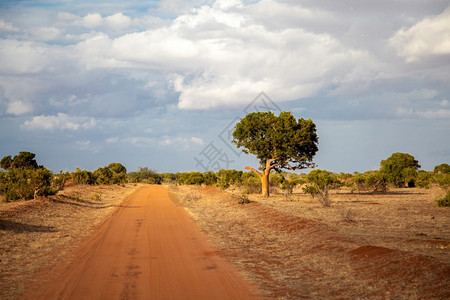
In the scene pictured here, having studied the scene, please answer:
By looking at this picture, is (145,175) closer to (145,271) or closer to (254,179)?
(254,179)

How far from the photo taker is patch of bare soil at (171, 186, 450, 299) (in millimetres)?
7379

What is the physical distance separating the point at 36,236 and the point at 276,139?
21961 mm

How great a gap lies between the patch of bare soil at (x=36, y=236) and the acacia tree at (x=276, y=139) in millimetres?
15846

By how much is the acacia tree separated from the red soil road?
61.6 ft

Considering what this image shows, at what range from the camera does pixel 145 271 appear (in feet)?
29.6

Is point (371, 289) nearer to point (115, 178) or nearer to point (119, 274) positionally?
point (119, 274)

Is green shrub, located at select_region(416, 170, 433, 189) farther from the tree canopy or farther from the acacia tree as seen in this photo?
the acacia tree

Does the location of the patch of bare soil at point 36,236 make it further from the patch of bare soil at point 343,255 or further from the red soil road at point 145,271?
the patch of bare soil at point 343,255

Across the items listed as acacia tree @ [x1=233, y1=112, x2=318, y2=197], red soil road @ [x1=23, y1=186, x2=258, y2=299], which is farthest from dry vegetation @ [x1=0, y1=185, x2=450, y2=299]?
acacia tree @ [x1=233, y1=112, x2=318, y2=197]

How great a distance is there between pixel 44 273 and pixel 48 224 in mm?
9088

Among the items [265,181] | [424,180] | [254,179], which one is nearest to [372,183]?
[424,180]

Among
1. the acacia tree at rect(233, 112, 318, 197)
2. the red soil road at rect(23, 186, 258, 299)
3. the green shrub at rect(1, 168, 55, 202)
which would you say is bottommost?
the red soil road at rect(23, 186, 258, 299)

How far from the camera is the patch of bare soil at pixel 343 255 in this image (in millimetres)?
7379

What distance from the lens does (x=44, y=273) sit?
8742mm
